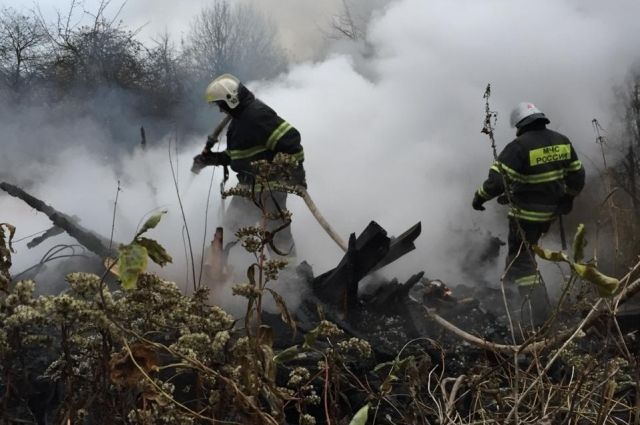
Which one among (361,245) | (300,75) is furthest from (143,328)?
(300,75)

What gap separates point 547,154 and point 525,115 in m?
0.35

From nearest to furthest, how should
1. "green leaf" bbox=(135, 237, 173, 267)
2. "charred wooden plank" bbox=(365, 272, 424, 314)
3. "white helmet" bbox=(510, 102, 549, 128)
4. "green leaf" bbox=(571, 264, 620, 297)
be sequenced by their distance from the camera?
"green leaf" bbox=(571, 264, 620, 297)
"green leaf" bbox=(135, 237, 173, 267)
"charred wooden plank" bbox=(365, 272, 424, 314)
"white helmet" bbox=(510, 102, 549, 128)

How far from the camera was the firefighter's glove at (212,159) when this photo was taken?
5.47 meters

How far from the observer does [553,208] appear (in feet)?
16.6

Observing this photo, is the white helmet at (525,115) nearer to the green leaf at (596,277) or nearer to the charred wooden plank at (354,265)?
the charred wooden plank at (354,265)

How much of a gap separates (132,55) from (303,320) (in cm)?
1277

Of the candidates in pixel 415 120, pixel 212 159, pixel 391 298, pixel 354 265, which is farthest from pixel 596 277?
pixel 415 120

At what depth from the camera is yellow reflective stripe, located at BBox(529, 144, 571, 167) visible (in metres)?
4.94

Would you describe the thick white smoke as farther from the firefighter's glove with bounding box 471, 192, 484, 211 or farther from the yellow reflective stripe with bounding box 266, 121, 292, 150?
the yellow reflective stripe with bounding box 266, 121, 292, 150

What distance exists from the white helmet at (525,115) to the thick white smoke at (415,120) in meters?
1.36

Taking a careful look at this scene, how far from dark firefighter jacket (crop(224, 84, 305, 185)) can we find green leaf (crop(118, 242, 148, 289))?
3681 mm

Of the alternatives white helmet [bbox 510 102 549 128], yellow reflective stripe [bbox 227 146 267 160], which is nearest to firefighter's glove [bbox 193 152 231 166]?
yellow reflective stripe [bbox 227 146 267 160]

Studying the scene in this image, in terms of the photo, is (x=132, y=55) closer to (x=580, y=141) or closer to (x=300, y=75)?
(x=300, y=75)

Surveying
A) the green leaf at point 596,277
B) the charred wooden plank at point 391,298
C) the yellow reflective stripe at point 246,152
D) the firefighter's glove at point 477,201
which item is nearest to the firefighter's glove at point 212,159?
the yellow reflective stripe at point 246,152
